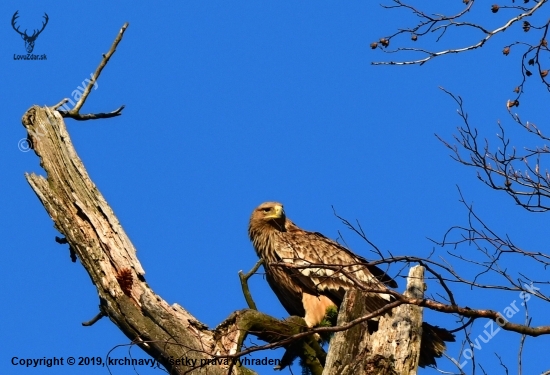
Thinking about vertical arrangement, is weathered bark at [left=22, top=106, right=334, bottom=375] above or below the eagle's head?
below

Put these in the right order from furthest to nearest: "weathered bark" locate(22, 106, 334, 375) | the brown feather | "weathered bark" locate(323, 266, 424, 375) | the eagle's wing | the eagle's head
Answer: the eagle's head < the brown feather < the eagle's wing < "weathered bark" locate(22, 106, 334, 375) < "weathered bark" locate(323, 266, 424, 375)

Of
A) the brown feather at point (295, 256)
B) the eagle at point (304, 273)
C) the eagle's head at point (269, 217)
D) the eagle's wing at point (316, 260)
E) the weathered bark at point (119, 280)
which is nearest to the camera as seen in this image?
the weathered bark at point (119, 280)

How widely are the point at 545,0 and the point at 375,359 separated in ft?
7.93

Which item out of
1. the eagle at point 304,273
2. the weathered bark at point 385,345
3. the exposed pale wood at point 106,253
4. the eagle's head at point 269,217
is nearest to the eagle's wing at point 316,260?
the eagle at point 304,273

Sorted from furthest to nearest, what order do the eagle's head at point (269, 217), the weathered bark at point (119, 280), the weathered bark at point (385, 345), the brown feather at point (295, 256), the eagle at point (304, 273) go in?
1. the eagle's head at point (269, 217)
2. the brown feather at point (295, 256)
3. the eagle at point (304, 273)
4. the weathered bark at point (119, 280)
5. the weathered bark at point (385, 345)

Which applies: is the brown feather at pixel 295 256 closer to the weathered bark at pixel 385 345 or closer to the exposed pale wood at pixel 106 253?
the exposed pale wood at pixel 106 253

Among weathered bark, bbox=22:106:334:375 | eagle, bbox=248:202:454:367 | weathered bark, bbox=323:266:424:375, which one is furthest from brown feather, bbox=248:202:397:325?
weathered bark, bbox=323:266:424:375

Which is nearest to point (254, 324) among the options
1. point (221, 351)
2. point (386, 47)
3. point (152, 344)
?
point (221, 351)

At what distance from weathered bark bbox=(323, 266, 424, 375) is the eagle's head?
338cm

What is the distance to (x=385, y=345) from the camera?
5.72m

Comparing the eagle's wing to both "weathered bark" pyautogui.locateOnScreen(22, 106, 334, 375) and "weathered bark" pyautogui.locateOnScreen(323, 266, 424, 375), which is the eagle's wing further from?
"weathered bark" pyautogui.locateOnScreen(323, 266, 424, 375)

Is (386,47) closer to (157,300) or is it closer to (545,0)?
(545,0)

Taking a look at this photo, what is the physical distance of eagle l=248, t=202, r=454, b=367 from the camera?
7.50m

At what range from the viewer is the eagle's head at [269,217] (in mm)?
9148
